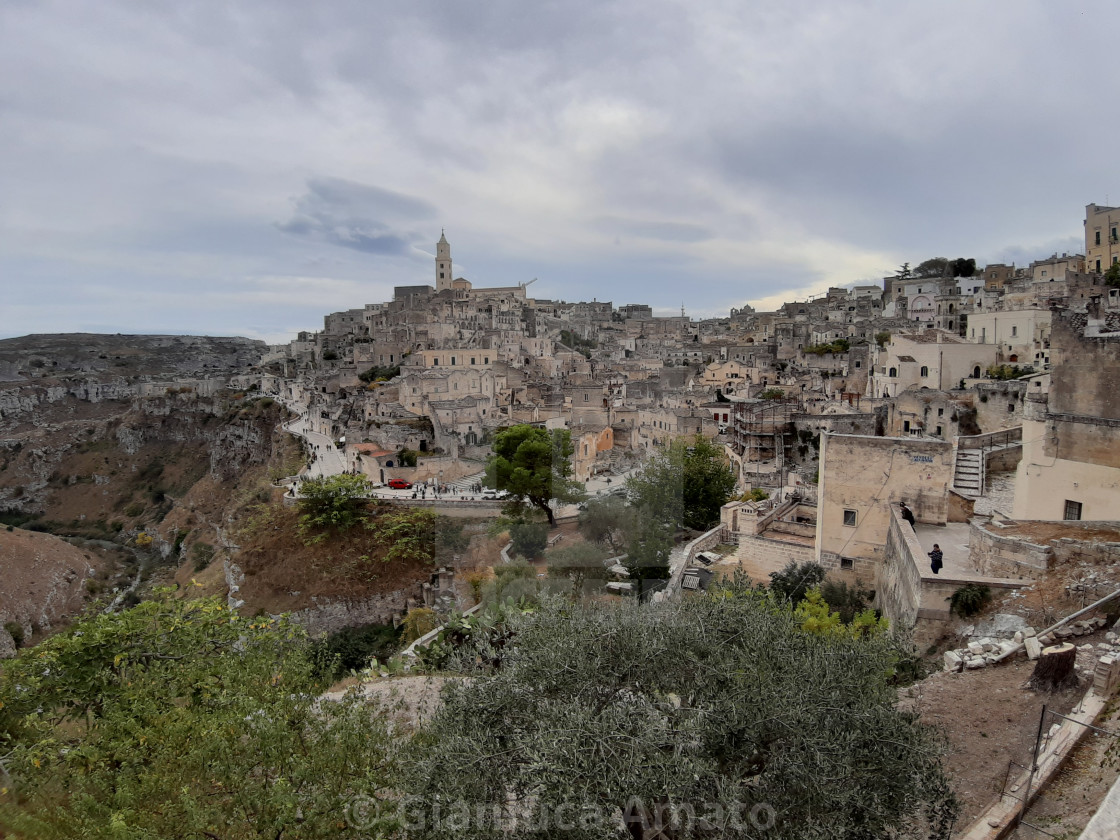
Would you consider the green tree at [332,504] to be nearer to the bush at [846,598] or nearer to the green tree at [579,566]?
the green tree at [579,566]

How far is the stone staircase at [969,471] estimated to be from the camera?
57.9 ft

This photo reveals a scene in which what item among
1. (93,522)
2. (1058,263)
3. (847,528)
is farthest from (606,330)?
(847,528)

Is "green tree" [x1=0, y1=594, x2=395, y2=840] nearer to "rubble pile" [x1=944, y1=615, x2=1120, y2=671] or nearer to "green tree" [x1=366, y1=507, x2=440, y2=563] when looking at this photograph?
"rubble pile" [x1=944, y1=615, x2=1120, y2=671]

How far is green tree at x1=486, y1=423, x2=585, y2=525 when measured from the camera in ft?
82.7

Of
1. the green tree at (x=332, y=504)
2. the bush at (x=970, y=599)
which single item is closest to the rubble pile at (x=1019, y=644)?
the bush at (x=970, y=599)

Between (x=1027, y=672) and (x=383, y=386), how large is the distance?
45946 mm

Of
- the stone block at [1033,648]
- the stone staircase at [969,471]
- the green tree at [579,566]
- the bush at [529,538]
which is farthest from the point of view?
the bush at [529,538]

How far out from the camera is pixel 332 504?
27.6 m

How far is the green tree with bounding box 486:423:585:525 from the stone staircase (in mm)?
12754

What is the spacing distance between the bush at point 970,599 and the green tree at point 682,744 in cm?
391

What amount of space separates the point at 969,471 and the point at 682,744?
17.6m

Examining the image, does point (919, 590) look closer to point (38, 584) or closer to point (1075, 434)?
point (1075, 434)

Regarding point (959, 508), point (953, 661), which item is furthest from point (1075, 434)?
point (953, 661)

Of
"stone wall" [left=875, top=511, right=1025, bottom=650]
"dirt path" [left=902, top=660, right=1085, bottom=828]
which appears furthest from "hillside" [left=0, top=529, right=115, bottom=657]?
"dirt path" [left=902, top=660, right=1085, bottom=828]
